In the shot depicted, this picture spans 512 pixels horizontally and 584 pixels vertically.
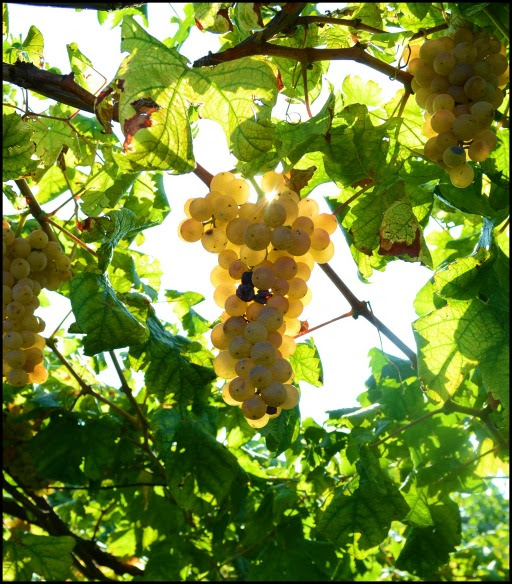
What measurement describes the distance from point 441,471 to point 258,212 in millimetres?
1288

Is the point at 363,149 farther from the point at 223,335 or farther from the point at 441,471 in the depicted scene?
the point at 441,471

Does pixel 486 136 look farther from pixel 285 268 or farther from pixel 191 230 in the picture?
pixel 191 230

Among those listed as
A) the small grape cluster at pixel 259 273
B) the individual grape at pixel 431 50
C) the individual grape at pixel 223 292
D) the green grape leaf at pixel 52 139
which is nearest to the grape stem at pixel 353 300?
the small grape cluster at pixel 259 273

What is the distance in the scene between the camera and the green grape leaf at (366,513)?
162 centimetres

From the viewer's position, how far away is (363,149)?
1.29m

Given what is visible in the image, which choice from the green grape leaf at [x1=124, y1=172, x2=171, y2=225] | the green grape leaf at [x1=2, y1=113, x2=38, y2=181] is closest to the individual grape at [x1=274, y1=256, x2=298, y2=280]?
the green grape leaf at [x1=2, y1=113, x2=38, y2=181]

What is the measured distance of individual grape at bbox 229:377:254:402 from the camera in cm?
108

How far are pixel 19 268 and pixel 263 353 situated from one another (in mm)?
764

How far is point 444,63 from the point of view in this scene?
43.2 inches

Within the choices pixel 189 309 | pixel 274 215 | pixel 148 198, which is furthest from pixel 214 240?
pixel 189 309

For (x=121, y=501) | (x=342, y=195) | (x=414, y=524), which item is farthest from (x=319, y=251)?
(x=121, y=501)

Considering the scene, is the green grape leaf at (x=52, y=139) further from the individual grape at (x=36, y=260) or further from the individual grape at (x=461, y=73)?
the individual grape at (x=461, y=73)

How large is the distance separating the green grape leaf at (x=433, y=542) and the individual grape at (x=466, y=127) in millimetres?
1422

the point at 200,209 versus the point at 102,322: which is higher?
the point at 200,209
